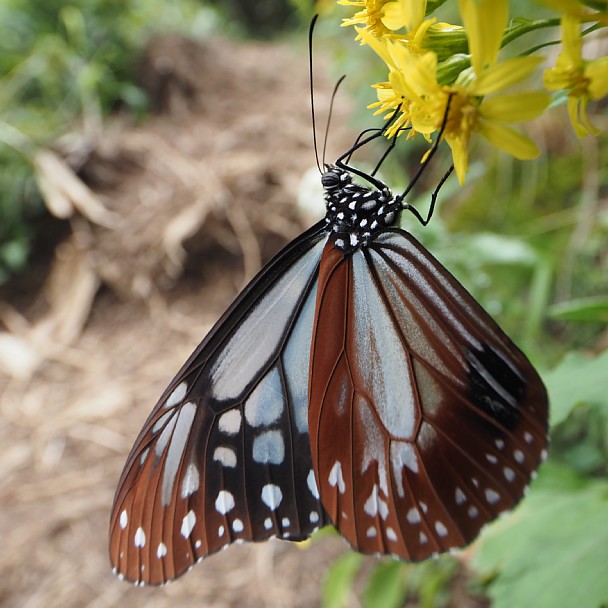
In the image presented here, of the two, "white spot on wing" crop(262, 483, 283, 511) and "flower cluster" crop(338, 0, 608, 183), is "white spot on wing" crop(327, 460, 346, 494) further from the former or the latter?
"flower cluster" crop(338, 0, 608, 183)

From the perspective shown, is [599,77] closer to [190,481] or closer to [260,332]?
[260,332]

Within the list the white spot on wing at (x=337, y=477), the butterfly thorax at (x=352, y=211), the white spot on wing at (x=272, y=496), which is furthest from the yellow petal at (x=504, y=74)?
the white spot on wing at (x=272, y=496)

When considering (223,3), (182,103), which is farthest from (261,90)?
(223,3)

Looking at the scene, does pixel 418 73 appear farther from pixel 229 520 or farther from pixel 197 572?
pixel 197 572

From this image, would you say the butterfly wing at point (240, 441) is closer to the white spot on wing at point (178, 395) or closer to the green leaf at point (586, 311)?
the white spot on wing at point (178, 395)

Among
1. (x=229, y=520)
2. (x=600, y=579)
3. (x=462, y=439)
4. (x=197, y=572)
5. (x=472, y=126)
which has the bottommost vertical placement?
(x=197, y=572)

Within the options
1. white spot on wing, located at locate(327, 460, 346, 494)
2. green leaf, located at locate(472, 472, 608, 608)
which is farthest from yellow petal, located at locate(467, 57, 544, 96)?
green leaf, located at locate(472, 472, 608, 608)
